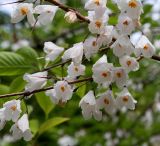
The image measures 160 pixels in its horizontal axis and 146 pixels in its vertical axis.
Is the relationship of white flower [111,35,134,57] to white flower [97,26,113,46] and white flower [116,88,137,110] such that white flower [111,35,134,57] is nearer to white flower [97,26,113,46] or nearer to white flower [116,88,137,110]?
white flower [97,26,113,46]

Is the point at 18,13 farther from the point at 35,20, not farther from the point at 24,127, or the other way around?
the point at 24,127

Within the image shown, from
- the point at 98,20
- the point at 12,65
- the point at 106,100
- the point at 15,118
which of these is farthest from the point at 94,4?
the point at 12,65

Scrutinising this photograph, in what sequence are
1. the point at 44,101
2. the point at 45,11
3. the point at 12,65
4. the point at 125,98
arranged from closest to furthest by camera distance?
the point at 45,11 < the point at 125,98 < the point at 12,65 < the point at 44,101

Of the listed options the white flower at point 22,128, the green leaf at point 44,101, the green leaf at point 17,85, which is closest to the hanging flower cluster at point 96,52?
the white flower at point 22,128

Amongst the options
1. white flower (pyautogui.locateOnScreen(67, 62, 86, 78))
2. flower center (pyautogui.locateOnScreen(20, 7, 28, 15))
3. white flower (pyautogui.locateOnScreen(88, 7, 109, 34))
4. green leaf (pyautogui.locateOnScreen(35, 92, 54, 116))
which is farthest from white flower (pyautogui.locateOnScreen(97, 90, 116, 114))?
green leaf (pyautogui.locateOnScreen(35, 92, 54, 116))

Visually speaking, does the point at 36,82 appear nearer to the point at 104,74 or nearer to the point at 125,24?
the point at 104,74

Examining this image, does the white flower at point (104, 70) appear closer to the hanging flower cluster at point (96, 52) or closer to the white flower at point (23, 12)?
the hanging flower cluster at point (96, 52)

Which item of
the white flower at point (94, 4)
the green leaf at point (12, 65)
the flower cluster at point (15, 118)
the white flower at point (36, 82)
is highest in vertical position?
the white flower at point (94, 4)

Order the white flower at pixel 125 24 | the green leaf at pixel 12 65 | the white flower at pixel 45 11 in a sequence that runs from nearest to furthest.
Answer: the white flower at pixel 125 24, the white flower at pixel 45 11, the green leaf at pixel 12 65
